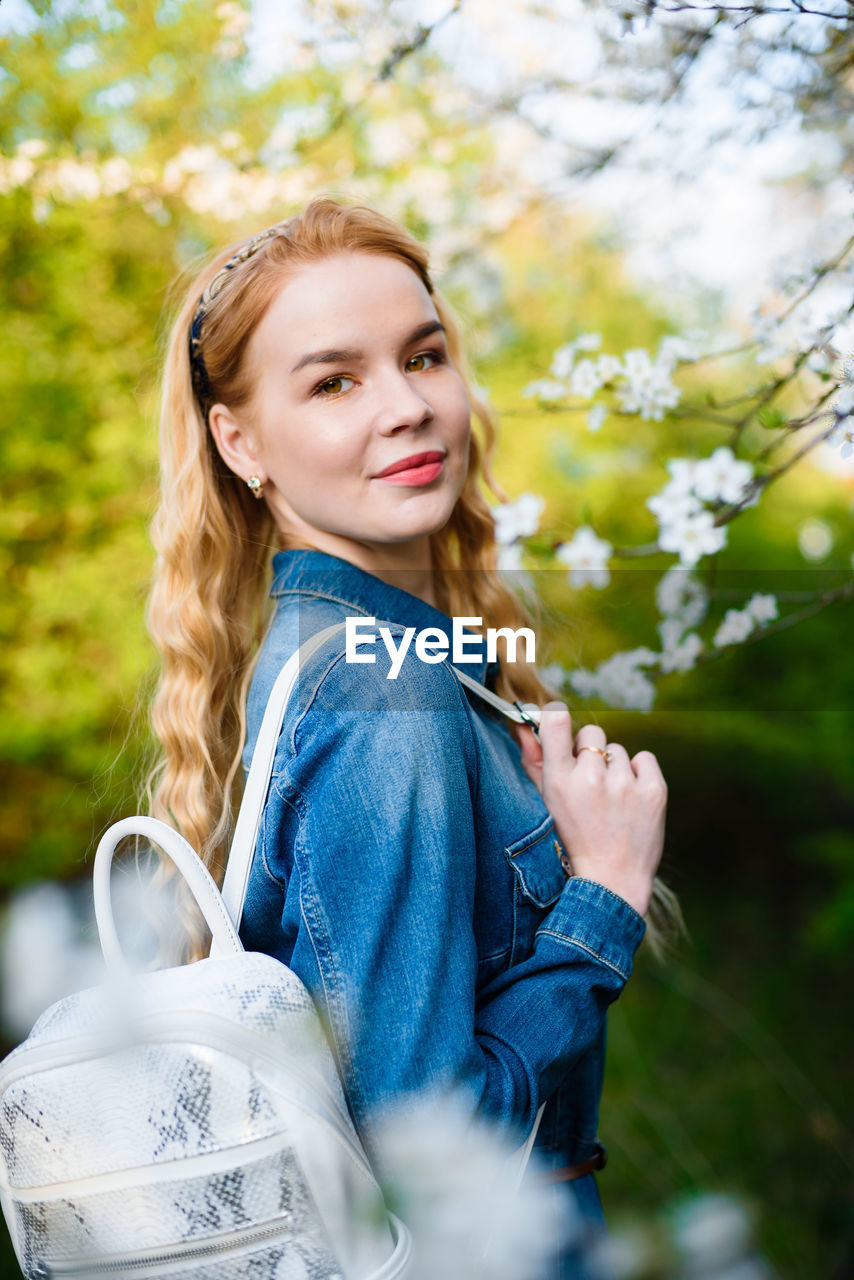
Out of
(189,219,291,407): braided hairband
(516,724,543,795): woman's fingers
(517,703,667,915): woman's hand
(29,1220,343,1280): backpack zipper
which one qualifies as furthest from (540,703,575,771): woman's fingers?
(189,219,291,407): braided hairband

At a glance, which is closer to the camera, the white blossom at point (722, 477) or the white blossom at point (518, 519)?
the white blossom at point (722, 477)

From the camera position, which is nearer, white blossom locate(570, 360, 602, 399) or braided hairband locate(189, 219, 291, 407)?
braided hairband locate(189, 219, 291, 407)

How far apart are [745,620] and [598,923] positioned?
0.87 meters

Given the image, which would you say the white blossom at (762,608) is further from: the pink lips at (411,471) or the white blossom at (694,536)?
the pink lips at (411,471)

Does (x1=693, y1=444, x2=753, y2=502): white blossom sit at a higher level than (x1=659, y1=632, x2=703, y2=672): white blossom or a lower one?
higher

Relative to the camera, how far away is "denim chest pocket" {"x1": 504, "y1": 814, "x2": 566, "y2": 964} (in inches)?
51.4

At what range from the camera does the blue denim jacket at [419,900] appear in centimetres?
108

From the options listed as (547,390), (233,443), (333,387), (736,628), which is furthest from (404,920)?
(547,390)

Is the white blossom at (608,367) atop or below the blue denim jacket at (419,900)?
atop

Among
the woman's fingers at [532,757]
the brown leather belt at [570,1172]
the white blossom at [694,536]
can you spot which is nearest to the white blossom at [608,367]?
the white blossom at [694,536]

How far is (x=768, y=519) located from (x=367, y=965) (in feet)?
Result: 17.0

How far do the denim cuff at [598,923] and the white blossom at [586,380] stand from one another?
1106 millimetres

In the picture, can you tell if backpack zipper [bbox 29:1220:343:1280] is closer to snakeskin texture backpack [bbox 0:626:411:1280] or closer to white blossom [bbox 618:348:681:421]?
snakeskin texture backpack [bbox 0:626:411:1280]

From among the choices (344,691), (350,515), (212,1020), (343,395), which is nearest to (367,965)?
(212,1020)
